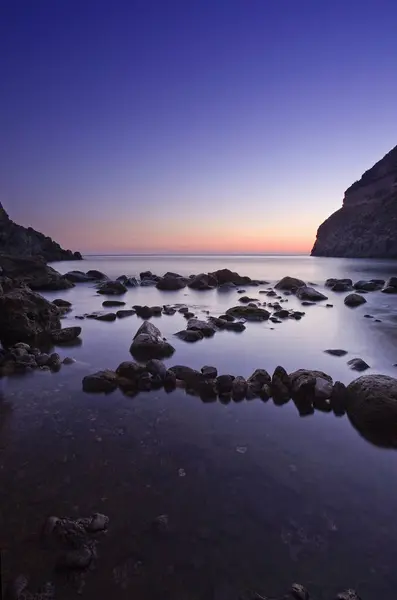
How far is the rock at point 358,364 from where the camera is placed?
10495 millimetres

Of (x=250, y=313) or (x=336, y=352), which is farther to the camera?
(x=250, y=313)

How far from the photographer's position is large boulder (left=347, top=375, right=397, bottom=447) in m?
6.51

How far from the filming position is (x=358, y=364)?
1068 cm

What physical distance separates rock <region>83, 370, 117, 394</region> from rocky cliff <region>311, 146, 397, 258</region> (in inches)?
→ 4854

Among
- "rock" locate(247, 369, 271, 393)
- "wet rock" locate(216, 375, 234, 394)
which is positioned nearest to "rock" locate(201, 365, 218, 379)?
"wet rock" locate(216, 375, 234, 394)

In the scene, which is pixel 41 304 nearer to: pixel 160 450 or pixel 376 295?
pixel 160 450

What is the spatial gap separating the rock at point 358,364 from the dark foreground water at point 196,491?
3844mm

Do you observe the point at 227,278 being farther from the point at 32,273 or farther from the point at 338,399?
the point at 338,399

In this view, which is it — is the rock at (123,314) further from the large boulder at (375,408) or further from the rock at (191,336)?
the large boulder at (375,408)

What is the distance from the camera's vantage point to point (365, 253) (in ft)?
420

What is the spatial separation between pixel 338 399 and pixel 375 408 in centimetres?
92

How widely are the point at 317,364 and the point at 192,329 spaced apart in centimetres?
570

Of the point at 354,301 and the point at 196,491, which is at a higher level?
the point at 196,491

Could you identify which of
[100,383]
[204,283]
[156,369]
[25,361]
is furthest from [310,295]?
[25,361]
